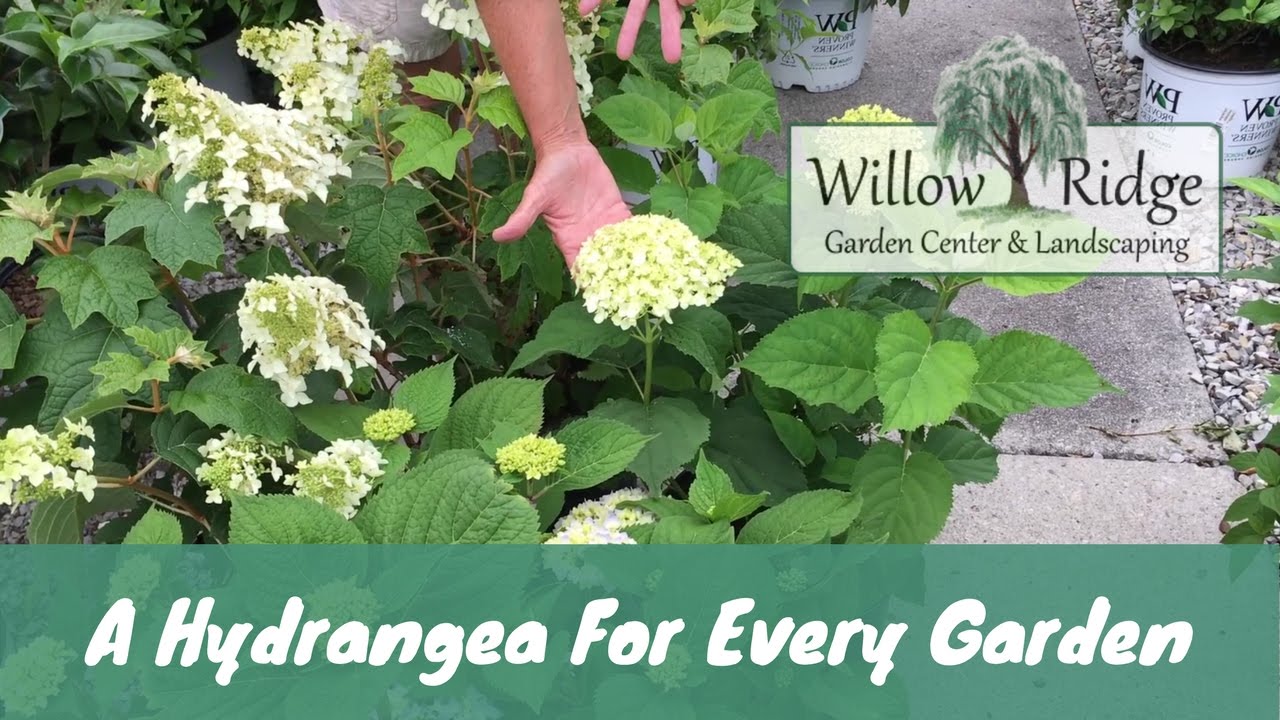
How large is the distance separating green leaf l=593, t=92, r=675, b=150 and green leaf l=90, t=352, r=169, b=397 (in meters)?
0.60

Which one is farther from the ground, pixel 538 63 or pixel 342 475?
pixel 538 63

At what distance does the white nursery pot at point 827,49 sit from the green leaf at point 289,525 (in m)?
2.88

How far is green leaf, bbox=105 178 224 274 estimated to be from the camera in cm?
116

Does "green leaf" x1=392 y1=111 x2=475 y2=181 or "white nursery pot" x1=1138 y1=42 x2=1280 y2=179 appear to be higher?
"green leaf" x1=392 y1=111 x2=475 y2=181

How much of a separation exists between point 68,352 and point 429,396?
16.6 inches

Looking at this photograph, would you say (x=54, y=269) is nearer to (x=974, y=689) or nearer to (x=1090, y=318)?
(x=974, y=689)

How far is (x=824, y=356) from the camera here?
1190mm

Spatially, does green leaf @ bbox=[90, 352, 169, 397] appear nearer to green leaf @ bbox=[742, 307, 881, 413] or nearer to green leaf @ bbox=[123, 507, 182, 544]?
green leaf @ bbox=[123, 507, 182, 544]

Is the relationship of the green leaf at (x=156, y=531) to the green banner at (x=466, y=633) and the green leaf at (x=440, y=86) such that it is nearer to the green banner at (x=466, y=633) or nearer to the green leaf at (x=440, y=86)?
the green banner at (x=466, y=633)

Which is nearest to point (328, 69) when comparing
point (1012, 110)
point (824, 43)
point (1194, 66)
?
point (1012, 110)

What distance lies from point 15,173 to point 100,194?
4.20ft

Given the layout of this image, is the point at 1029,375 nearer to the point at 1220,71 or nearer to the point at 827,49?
the point at 1220,71

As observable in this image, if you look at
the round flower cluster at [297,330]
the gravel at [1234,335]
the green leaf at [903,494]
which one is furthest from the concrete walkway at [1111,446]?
the round flower cluster at [297,330]

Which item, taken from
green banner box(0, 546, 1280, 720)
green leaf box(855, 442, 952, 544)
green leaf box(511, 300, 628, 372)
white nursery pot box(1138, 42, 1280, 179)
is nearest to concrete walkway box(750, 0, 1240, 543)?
white nursery pot box(1138, 42, 1280, 179)
